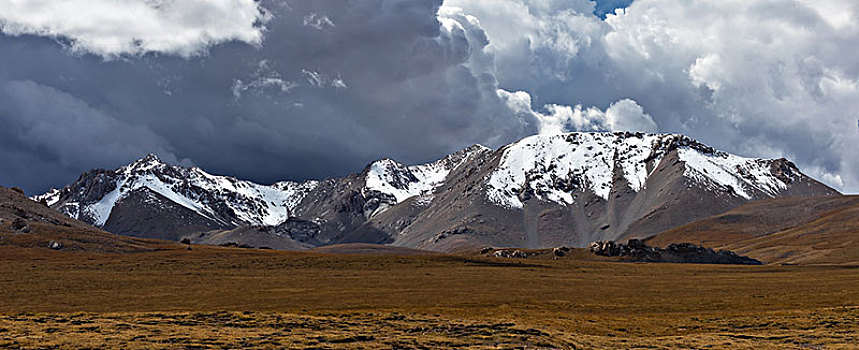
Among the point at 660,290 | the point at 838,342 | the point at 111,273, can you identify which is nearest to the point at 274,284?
the point at 111,273

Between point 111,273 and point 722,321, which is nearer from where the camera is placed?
point 722,321

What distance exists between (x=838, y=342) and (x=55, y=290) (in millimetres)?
95536

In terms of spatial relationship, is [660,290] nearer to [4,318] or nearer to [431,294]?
[431,294]

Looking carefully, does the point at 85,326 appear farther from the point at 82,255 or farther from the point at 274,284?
the point at 82,255

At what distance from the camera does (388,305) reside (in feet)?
267

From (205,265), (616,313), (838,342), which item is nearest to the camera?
(838,342)

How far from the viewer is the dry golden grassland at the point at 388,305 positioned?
161 ft

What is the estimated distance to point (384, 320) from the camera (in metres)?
60.8

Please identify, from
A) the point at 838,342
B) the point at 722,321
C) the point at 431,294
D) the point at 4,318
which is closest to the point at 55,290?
the point at 4,318

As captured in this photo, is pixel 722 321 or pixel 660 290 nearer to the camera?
pixel 722 321

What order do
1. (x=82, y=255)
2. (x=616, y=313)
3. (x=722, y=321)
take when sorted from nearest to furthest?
(x=722, y=321)
(x=616, y=313)
(x=82, y=255)

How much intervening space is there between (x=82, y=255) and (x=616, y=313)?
456ft

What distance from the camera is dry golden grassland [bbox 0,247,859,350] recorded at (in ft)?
161

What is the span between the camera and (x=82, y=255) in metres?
167
